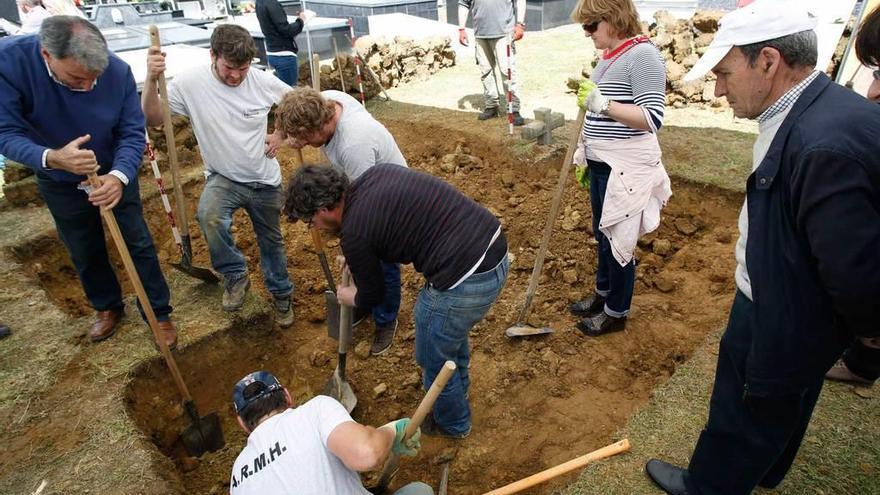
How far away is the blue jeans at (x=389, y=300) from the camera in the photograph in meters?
3.73

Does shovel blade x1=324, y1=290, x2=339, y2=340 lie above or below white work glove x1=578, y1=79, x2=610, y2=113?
below

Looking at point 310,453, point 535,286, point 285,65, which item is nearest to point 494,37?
point 285,65

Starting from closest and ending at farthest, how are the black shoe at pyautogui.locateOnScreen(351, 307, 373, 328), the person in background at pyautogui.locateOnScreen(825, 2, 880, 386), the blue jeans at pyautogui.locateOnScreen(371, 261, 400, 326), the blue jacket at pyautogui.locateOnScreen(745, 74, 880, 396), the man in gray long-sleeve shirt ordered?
the blue jacket at pyautogui.locateOnScreen(745, 74, 880, 396) → the person in background at pyautogui.locateOnScreen(825, 2, 880, 386) → the man in gray long-sleeve shirt → the blue jeans at pyautogui.locateOnScreen(371, 261, 400, 326) → the black shoe at pyautogui.locateOnScreen(351, 307, 373, 328)

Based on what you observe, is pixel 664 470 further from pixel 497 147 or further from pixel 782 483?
pixel 497 147

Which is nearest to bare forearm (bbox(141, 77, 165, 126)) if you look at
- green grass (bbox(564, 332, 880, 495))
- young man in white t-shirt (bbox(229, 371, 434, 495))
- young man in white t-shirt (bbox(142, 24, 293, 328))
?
young man in white t-shirt (bbox(142, 24, 293, 328))

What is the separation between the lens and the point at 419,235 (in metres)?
2.46

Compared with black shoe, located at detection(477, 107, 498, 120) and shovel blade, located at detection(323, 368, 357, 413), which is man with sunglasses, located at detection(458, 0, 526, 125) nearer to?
black shoe, located at detection(477, 107, 498, 120)

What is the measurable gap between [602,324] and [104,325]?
3506 mm

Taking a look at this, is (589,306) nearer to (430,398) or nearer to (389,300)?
(389,300)

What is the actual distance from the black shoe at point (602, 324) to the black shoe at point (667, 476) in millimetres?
1267

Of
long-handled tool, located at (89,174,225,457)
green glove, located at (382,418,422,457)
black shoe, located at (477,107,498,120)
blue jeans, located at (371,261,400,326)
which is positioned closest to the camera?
green glove, located at (382,418,422,457)

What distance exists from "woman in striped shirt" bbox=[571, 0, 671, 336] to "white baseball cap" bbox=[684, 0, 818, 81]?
1.15 m

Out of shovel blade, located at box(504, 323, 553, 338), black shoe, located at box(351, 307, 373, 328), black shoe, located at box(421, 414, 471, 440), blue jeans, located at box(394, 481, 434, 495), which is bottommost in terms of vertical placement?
black shoe, located at box(421, 414, 471, 440)

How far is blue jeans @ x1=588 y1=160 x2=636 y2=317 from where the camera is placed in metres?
3.22
